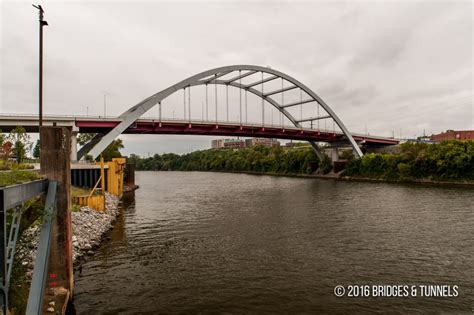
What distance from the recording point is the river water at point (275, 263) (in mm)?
8867

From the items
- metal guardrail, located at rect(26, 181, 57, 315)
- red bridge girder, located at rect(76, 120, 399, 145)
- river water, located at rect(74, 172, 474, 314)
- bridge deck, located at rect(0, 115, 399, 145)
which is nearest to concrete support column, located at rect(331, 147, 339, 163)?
red bridge girder, located at rect(76, 120, 399, 145)

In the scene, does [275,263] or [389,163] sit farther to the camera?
[389,163]

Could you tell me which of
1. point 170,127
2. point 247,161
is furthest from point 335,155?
point 170,127

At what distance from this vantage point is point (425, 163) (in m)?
50.7

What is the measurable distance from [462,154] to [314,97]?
2812cm

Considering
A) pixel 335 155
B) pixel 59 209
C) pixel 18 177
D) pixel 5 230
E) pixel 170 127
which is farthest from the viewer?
pixel 335 155

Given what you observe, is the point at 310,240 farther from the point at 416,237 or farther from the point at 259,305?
the point at 259,305

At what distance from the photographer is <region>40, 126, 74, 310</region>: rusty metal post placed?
8.25m

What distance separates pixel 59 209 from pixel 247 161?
322ft

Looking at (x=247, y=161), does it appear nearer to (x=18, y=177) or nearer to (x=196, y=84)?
(x=196, y=84)

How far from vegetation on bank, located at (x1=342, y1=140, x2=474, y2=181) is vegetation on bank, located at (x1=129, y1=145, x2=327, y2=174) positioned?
19.5m

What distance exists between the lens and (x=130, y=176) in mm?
47688

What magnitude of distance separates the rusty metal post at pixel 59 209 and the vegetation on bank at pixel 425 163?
53.5 m

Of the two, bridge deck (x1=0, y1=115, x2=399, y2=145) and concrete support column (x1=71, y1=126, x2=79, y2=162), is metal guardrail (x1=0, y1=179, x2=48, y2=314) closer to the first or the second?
concrete support column (x1=71, y1=126, x2=79, y2=162)
